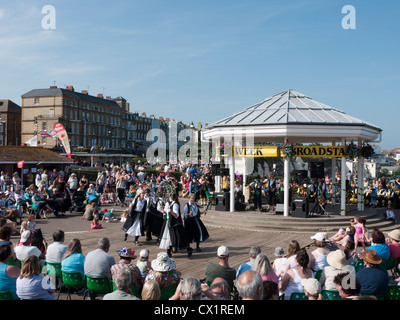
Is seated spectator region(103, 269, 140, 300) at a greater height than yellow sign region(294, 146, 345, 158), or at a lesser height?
lesser

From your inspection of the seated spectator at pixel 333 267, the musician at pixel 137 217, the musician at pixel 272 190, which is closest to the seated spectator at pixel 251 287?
the seated spectator at pixel 333 267

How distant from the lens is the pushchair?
1831cm

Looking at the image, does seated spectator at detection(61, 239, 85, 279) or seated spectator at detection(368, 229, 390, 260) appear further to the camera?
seated spectator at detection(368, 229, 390, 260)

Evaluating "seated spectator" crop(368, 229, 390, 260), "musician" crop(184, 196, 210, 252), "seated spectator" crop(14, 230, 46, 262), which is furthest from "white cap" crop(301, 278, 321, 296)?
"musician" crop(184, 196, 210, 252)

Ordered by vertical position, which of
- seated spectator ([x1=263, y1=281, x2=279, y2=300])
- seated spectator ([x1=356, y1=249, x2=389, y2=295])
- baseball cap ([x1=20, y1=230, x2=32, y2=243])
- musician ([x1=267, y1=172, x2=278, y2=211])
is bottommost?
seated spectator ([x1=356, y1=249, x2=389, y2=295])

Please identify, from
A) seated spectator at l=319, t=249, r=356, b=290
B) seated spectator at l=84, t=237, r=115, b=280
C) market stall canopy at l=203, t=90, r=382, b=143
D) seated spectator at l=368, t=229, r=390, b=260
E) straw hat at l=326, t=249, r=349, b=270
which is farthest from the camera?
market stall canopy at l=203, t=90, r=382, b=143

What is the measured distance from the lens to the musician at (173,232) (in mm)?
10539

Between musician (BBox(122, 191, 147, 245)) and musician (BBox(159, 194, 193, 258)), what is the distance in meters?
1.40

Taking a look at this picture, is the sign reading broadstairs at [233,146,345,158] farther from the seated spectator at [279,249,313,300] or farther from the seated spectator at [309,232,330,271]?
the seated spectator at [279,249,313,300]

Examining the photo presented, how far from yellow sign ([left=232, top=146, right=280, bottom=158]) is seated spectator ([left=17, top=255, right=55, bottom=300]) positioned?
38.0 feet

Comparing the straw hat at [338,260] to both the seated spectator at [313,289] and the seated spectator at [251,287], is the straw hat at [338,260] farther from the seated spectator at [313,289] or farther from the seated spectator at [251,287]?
the seated spectator at [251,287]

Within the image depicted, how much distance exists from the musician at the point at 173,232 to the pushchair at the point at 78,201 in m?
8.95

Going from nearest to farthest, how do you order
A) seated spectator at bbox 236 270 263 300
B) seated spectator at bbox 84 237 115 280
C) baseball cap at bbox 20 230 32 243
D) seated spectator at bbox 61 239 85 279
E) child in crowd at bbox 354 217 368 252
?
seated spectator at bbox 236 270 263 300, seated spectator at bbox 84 237 115 280, seated spectator at bbox 61 239 85 279, baseball cap at bbox 20 230 32 243, child in crowd at bbox 354 217 368 252
